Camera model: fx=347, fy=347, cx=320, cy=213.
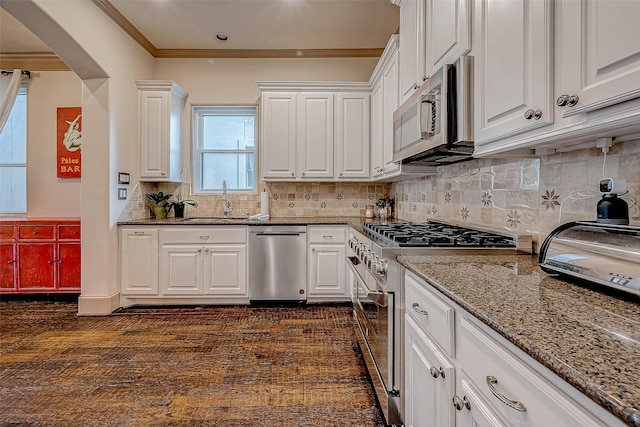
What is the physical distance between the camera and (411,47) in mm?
2283

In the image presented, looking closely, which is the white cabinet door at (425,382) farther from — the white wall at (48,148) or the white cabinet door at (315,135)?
the white wall at (48,148)

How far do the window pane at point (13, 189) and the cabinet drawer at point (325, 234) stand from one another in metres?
3.62

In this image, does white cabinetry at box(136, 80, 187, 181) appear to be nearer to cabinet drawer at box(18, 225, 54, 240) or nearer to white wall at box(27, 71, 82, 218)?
white wall at box(27, 71, 82, 218)

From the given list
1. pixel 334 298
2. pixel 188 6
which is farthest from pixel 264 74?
pixel 334 298

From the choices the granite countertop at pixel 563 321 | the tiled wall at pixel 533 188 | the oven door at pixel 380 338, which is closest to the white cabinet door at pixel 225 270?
the oven door at pixel 380 338

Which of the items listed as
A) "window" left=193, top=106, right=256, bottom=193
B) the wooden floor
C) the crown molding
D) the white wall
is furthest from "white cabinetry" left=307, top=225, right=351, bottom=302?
the crown molding

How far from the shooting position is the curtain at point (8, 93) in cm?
405

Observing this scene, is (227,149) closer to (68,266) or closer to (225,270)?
(225,270)

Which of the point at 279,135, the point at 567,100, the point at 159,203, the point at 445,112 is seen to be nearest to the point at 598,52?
the point at 567,100

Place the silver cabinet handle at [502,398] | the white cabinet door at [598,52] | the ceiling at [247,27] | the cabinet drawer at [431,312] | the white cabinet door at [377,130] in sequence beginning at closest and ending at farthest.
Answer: the silver cabinet handle at [502,398] < the white cabinet door at [598,52] < the cabinet drawer at [431,312] < the ceiling at [247,27] < the white cabinet door at [377,130]

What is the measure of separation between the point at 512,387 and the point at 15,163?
5.55 metres

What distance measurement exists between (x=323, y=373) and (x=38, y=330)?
2.57 m

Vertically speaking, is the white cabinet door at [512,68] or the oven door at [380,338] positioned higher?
Answer: the white cabinet door at [512,68]

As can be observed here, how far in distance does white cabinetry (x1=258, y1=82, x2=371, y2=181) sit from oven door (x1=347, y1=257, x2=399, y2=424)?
6.37 feet
